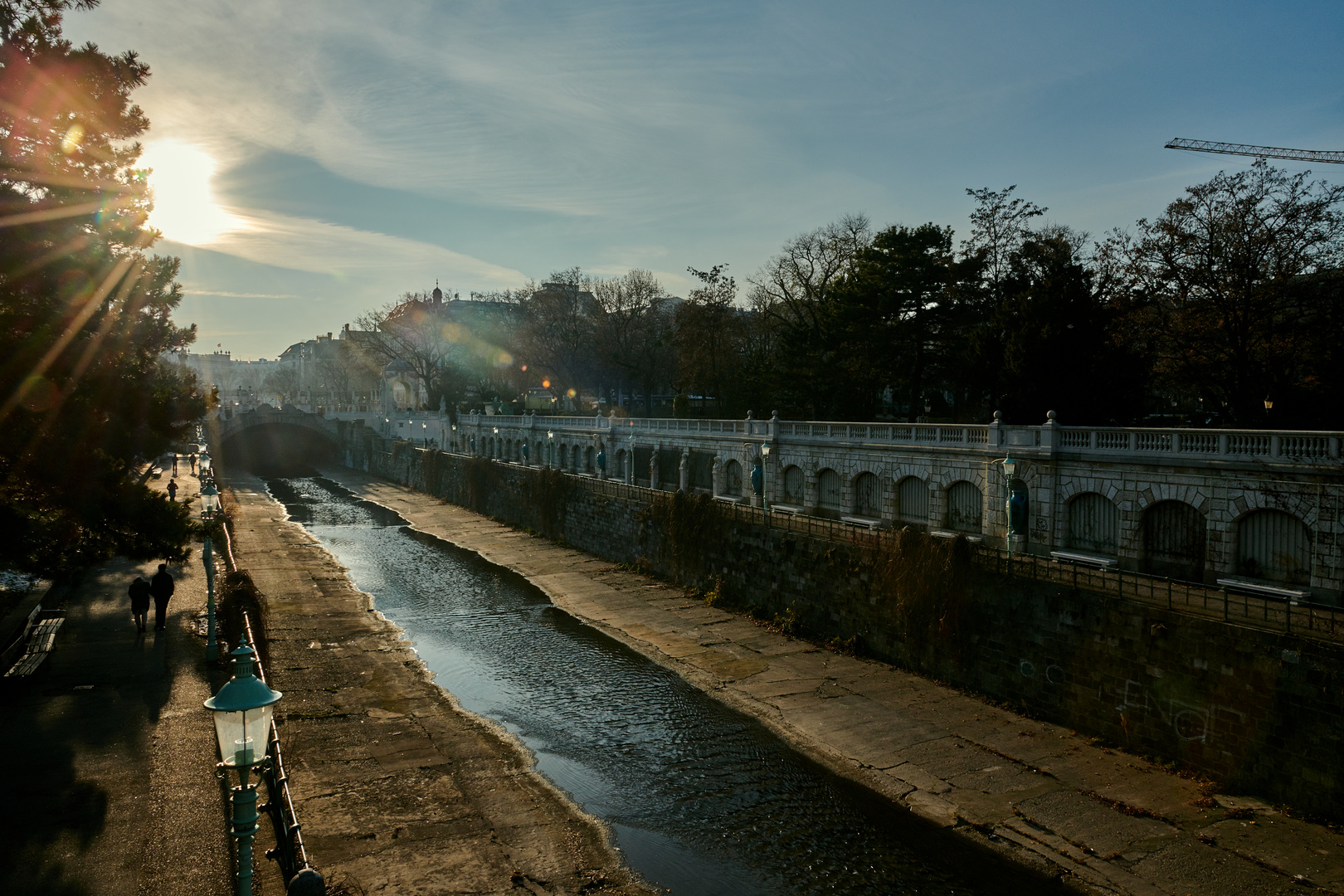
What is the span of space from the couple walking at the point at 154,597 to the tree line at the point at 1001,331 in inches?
1368

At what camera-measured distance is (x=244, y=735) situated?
23.4 feet

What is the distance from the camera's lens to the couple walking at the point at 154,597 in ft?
71.8

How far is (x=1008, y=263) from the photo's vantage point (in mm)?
49531

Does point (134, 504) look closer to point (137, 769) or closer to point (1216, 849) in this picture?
point (137, 769)

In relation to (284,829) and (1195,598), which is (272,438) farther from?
(1195,598)

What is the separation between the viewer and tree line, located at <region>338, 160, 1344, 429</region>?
3175 cm

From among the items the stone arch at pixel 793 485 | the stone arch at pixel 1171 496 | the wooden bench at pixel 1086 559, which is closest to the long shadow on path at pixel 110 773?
the wooden bench at pixel 1086 559

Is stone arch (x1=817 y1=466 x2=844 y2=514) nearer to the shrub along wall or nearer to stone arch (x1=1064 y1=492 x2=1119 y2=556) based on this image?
the shrub along wall

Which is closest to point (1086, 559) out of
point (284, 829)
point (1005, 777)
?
point (1005, 777)

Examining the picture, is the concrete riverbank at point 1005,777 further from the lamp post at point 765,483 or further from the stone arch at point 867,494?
the lamp post at point 765,483

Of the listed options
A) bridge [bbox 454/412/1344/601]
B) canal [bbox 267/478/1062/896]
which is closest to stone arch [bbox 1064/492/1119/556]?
bridge [bbox 454/412/1344/601]

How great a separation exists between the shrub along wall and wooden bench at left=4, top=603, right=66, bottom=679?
19.9 metres

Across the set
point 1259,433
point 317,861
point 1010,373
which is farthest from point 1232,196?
point 317,861

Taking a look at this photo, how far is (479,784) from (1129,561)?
1827cm
